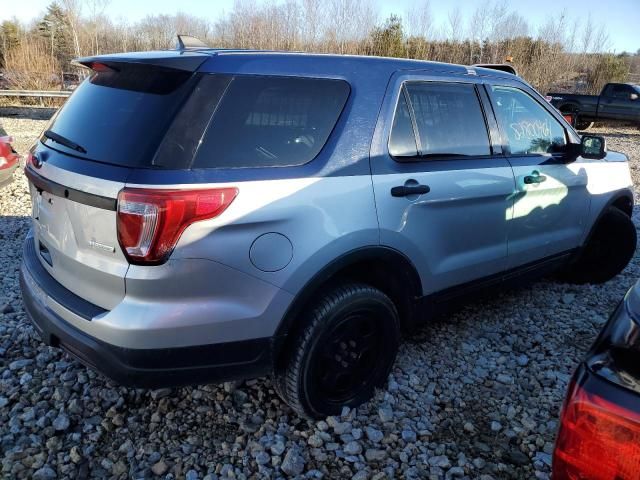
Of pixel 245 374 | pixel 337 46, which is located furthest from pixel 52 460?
pixel 337 46

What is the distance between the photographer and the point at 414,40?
24.1 metres

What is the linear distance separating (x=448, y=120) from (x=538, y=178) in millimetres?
874

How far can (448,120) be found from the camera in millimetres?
3062

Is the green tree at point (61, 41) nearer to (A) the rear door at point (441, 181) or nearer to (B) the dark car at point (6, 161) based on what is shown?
(B) the dark car at point (6, 161)

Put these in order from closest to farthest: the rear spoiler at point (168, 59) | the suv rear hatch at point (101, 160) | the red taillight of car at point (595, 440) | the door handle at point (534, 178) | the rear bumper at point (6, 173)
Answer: the red taillight of car at point (595, 440)
the suv rear hatch at point (101, 160)
the rear spoiler at point (168, 59)
the door handle at point (534, 178)
the rear bumper at point (6, 173)

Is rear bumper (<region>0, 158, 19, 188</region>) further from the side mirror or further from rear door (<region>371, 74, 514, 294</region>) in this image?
the side mirror

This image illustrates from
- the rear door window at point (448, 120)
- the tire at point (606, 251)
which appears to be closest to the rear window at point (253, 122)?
the rear door window at point (448, 120)

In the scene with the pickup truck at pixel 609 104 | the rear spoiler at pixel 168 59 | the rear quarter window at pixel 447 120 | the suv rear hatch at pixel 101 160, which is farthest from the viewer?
the pickup truck at pixel 609 104

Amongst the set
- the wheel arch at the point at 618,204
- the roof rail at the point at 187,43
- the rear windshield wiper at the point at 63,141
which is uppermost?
the roof rail at the point at 187,43

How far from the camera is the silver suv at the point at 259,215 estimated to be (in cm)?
202

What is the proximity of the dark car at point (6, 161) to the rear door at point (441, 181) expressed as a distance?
5.84 meters

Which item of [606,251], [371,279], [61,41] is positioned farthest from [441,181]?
[61,41]

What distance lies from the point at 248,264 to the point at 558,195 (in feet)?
8.52

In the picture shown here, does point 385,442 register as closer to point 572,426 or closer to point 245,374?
point 245,374
